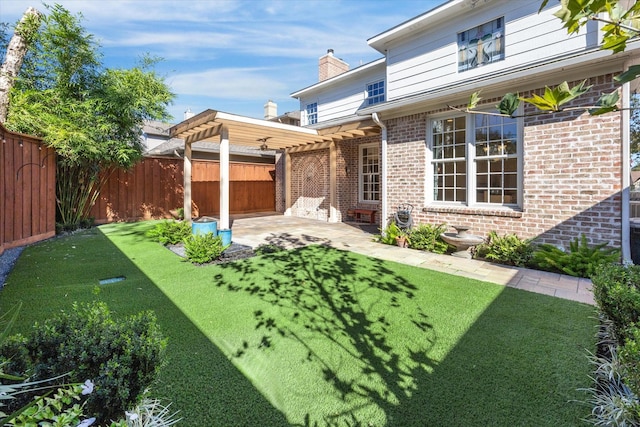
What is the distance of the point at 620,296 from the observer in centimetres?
241

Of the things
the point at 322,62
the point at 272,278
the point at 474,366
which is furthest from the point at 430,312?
the point at 322,62

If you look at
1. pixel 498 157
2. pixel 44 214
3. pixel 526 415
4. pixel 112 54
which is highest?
pixel 112 54

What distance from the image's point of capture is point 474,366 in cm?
257

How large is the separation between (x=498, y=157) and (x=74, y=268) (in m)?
8.45

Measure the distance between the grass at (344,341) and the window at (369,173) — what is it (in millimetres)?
6482

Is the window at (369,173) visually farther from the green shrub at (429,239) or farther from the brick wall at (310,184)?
the green shrub at (429,239)

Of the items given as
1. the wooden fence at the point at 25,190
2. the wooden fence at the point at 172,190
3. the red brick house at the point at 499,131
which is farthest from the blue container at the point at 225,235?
the wooden fence at the point at 172,190

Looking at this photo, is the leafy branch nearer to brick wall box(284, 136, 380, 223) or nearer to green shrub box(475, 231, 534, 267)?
green shrub box(475, 231, 534, 267)

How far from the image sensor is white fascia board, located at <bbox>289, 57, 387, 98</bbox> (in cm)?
1122

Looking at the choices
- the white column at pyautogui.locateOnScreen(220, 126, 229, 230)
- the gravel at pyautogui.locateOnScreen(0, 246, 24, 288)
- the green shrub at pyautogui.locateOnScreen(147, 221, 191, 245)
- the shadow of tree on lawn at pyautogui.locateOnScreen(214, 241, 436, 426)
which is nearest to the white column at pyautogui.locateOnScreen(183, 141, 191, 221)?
the green shrub at pyautogui.locateOnScreen(147, 221, 191, 245)

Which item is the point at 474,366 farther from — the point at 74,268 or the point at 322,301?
the point at 74,268

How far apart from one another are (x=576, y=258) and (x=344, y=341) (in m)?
4.50

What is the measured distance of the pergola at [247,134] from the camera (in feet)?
25.5

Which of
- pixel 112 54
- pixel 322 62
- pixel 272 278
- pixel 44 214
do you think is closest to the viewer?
pixel 272 278
